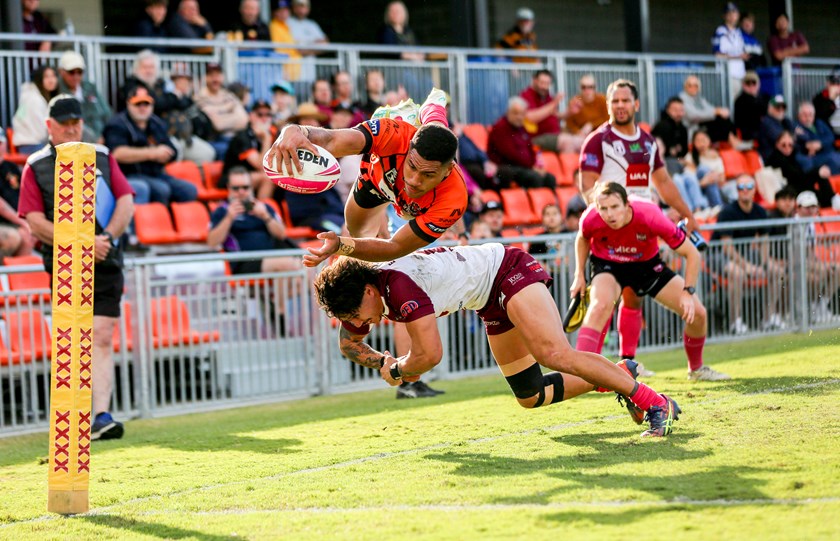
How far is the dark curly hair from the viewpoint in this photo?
6.77m

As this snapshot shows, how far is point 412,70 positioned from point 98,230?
8.95 meters

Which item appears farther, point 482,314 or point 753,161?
point 753,161

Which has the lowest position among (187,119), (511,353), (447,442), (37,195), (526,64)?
(447,442)

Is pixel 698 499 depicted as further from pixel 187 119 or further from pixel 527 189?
pixel 527 189

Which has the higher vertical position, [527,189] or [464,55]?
[464,55]

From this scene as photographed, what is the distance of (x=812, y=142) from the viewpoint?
2194 cm

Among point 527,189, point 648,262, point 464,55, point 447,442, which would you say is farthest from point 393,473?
point 464,55

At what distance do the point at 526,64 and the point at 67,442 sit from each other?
13877 mm

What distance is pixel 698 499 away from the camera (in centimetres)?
559

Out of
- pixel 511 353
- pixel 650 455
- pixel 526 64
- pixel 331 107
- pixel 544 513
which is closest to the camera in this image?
pixel 544 513

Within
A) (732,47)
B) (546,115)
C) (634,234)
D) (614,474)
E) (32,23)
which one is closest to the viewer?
(614,474)

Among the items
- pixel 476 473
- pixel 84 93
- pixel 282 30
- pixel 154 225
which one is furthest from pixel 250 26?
pixel 476 473

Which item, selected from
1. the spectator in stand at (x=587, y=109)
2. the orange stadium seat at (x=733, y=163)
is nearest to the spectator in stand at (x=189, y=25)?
the spectator in stand at (x=587, y=109)

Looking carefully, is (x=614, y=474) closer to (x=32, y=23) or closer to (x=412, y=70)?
(x=32, y=23)
